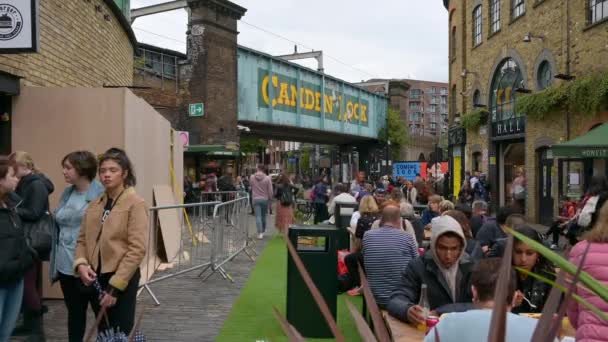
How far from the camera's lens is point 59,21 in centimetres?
872

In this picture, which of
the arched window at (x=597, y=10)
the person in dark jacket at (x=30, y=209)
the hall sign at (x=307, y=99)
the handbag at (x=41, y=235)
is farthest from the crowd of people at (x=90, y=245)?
the hall sign at (x=307, y=99)

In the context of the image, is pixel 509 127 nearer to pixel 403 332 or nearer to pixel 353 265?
pixel 353 265

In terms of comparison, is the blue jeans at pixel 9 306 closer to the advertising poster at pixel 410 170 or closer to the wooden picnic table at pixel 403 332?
the wooden picnic table at pixel 403 332

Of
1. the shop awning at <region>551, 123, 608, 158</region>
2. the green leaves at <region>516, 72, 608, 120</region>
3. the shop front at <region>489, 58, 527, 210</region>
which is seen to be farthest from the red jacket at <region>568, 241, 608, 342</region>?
the shop front at <region>489, 58, 527, 210</region>

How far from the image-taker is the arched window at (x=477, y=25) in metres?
25.0

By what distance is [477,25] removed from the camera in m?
25.4

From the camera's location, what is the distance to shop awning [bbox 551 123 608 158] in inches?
440

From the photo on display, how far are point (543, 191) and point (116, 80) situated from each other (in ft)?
45.1

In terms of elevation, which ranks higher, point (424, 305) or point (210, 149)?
point (210, 149)

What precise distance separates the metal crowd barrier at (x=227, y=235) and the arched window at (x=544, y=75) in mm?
11529

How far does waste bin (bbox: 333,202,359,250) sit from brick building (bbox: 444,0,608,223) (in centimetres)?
754

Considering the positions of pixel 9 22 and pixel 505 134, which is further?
pixel 505 134

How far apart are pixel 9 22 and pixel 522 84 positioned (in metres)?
17.8

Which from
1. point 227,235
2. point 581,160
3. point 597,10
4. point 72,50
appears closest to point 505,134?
point 581,160
